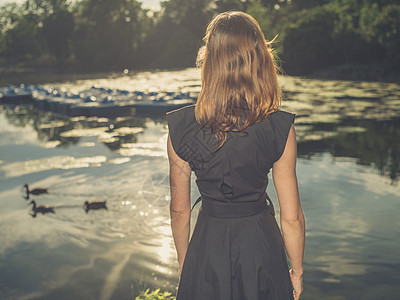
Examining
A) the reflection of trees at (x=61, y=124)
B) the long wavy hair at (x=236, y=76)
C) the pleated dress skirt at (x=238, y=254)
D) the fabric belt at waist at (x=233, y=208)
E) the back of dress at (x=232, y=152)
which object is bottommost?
the reflection of trees at (x=61, y=124)

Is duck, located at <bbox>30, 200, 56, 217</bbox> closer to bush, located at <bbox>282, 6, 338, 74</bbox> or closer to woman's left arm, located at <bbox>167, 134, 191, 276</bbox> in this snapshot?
woman's left arm, located at <bbox>167, 134, 191, 276</bbox>

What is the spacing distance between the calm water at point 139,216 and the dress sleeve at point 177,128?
83 cm

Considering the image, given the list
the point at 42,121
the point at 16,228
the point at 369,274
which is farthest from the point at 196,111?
the point at 42,121

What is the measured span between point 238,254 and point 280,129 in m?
0.65

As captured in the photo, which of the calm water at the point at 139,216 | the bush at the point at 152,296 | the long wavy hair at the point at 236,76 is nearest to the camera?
the long wavy hair at the point at 236,76

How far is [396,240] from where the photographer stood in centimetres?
653

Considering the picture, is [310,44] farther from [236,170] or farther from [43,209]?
[236,170]

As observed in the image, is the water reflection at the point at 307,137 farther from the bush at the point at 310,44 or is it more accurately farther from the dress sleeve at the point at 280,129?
the bush at the point at 310,44

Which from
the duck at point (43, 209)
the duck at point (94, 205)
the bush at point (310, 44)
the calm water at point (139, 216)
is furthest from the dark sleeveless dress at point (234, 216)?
the bush at point (310, 44)

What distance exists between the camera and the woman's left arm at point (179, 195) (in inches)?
83.6

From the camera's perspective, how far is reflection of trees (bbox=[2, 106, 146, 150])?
15016 millimetres

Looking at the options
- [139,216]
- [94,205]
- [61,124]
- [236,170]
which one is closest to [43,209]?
[94,205]

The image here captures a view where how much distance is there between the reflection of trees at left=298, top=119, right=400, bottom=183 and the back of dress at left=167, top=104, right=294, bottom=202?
26.6ft

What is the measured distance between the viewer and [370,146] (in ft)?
41.9
